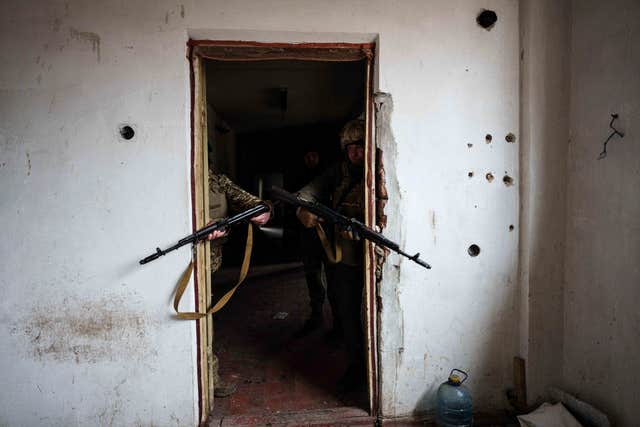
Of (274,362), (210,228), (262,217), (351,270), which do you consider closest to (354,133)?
(262,217)

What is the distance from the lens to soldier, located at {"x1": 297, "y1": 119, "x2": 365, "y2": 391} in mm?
2461

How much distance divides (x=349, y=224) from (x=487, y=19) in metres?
1.54

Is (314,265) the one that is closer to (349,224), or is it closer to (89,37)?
(349,224)

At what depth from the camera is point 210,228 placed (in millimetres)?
2051

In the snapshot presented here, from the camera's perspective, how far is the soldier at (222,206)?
7.94 ft

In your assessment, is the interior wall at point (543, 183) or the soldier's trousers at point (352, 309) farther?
the soldier's trousers at point (352, 309)

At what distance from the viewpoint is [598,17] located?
1959 mm

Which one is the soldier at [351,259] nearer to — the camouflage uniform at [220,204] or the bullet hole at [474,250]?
the camouflage uniform at [220,204]

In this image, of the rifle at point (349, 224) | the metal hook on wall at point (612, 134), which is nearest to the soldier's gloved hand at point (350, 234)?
the rifle at point (349, 224)

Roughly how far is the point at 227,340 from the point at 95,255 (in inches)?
69.1

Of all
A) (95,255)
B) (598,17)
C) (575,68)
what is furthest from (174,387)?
(598,17)

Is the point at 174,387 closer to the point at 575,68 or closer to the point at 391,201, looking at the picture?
the point at 391,201

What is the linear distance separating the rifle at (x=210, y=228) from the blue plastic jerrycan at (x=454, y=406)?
5.41 ft

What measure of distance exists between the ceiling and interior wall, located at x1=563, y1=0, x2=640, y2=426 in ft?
6.28
